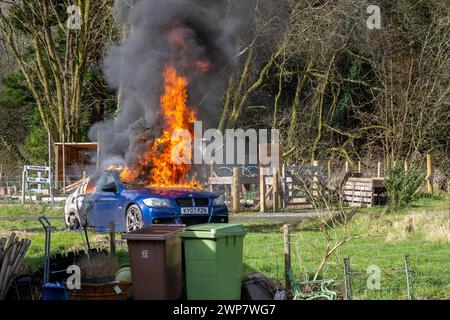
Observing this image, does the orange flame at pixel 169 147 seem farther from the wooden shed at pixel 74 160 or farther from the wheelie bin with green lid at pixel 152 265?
the wooden shed at pixel 74 160

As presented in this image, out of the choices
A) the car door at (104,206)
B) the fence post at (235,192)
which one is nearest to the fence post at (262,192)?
the fence post at (235,192)

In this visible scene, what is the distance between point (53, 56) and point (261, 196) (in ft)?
44.2

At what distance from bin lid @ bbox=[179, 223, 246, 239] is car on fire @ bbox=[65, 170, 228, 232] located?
14.7ft

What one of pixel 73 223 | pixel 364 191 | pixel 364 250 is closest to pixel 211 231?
pixel 364 250

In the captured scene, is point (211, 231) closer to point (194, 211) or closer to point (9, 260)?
point (9, 260)

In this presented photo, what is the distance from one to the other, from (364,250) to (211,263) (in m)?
5.46

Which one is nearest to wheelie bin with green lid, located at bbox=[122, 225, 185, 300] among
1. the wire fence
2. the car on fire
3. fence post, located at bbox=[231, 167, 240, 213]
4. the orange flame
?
the wire fence

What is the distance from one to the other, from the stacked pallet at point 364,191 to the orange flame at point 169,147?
964cm

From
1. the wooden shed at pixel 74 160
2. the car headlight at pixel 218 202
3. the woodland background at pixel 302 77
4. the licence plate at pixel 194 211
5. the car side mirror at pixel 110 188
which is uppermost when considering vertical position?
the woodland background at pixel 302 77

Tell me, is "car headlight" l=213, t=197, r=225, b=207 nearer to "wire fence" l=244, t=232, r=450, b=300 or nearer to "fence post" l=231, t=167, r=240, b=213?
"wire fence" l=244, t=232, r=450, b=300

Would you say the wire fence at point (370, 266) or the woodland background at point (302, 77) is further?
the woodland background at point (302, 77)

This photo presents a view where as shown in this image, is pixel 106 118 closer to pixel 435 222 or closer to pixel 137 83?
pixel 137 83

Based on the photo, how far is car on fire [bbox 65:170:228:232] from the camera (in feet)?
43.0

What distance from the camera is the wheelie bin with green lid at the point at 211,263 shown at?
8234 millimetres
